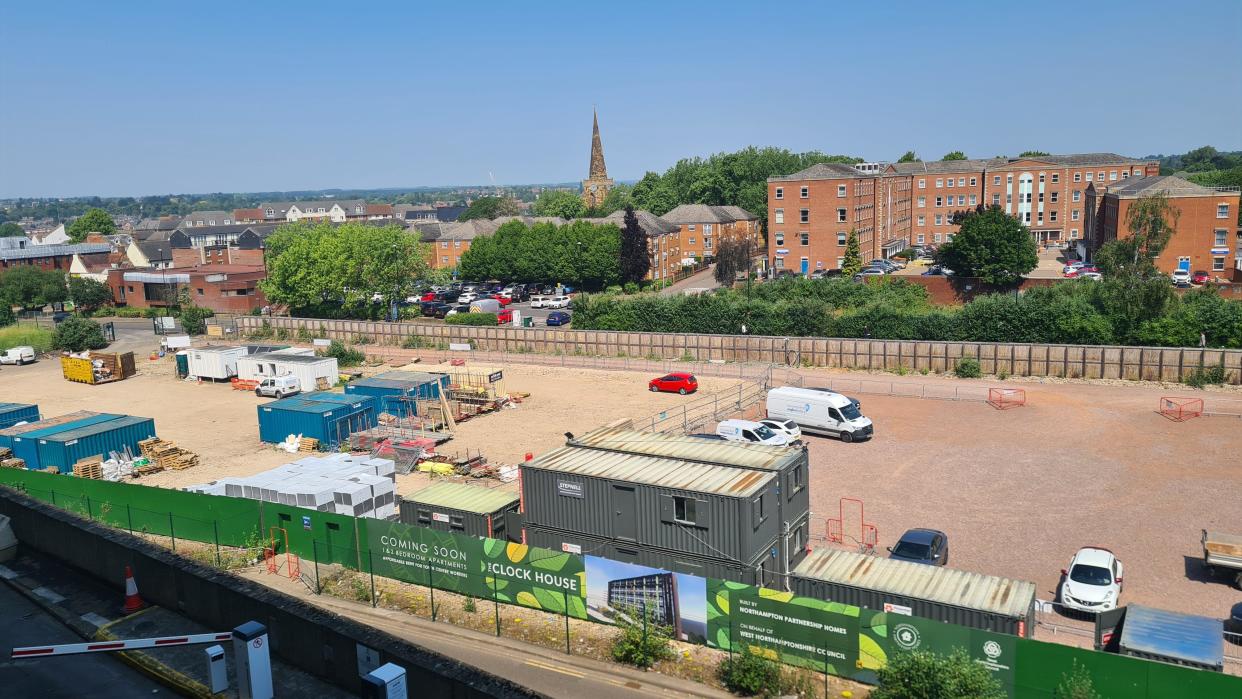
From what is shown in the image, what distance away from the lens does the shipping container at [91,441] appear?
3306 cm

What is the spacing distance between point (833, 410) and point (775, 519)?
1442 centimetres

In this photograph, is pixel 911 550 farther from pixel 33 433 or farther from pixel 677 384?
pixel 33 433

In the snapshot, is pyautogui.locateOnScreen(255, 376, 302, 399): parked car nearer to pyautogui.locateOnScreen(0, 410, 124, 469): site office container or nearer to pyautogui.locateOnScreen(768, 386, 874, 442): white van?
pyautogui.locateOnScreen(0, 410, 124, 469): site office container

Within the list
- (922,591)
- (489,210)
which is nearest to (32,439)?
(922,591)

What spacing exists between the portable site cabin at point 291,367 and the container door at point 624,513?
98.3 feet

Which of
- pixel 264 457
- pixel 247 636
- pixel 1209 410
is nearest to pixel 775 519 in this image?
pixel 247 636

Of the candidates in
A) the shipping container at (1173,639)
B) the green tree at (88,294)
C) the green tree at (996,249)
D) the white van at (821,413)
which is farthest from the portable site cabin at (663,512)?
the green tree at (88,294)

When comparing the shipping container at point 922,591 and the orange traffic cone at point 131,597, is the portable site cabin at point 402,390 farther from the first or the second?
the shipping container at point 922,591

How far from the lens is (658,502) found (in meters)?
20.0

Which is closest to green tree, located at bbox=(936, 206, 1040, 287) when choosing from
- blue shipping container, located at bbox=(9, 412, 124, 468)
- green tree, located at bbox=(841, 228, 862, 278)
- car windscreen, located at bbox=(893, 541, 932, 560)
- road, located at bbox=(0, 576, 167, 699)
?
green tree, located at bbox=(841, 228, 862, 278)

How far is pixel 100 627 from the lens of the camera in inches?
581

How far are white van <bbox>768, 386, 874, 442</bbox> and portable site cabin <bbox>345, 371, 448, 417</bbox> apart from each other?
14233 millimetres

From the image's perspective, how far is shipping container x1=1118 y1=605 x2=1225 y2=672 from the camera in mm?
15679

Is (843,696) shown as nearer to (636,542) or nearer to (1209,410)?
(636,542)
